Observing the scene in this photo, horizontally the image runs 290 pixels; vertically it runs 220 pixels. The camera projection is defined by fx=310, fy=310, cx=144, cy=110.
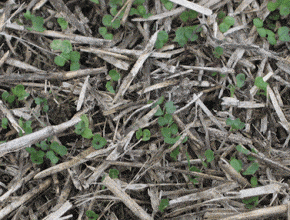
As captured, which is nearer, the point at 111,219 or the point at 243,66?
the point at 111,219

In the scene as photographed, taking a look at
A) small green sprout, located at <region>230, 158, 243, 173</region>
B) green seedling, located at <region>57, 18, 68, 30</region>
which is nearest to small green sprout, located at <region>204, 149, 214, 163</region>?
small green sprout, located at <region>230, 158, 243, 173</region>

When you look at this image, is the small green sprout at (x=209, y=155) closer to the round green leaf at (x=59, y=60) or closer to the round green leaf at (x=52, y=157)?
the round green leaf at (x=52, y=157)

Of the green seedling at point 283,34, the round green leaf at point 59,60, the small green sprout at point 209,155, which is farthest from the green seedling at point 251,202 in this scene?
the round green leaf at point 59,60

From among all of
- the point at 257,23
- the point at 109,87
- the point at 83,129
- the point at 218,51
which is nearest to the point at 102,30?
the point at 109,87

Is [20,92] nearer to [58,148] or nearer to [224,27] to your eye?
[58,148]

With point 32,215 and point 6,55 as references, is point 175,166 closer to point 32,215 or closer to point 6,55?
point 32,215

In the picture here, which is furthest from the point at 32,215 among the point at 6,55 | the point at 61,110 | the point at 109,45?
the point at 109,45
